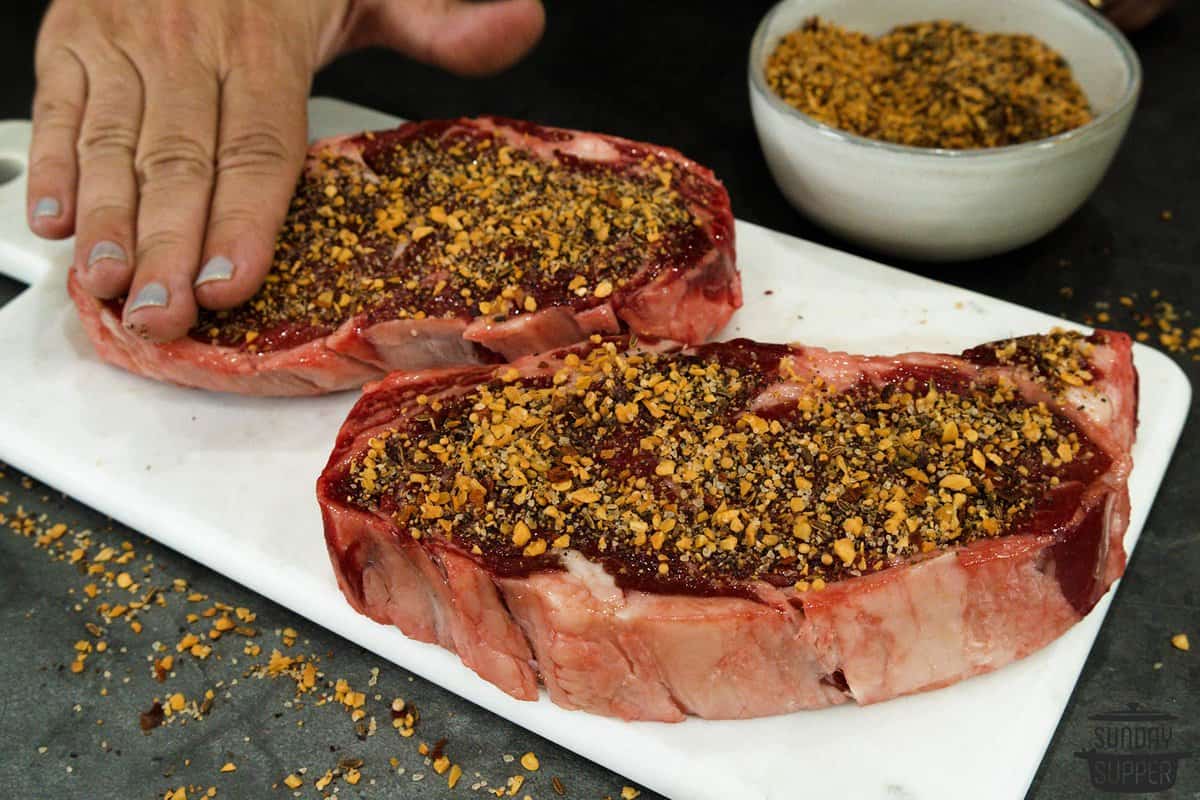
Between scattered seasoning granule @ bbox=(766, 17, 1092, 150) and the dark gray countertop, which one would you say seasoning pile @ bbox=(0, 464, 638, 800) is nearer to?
the dark gray countertop

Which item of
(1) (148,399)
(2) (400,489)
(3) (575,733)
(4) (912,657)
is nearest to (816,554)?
(4) (912,657)

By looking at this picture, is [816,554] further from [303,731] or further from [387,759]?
[303,731]

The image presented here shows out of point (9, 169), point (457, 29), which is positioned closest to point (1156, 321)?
point (457, 29)

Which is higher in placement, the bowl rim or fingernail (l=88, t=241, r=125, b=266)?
the bowl rim

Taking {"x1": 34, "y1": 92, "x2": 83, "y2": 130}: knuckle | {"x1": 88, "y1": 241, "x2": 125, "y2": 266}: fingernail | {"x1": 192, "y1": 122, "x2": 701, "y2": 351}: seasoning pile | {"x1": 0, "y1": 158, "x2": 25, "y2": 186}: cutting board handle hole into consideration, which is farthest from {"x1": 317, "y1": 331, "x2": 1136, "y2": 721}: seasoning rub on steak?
{"x1": 0, "y1": 158, "x2": 25, "y2": 186}: cutting board handle hole

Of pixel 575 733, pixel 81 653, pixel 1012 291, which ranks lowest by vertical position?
pixel 81 653

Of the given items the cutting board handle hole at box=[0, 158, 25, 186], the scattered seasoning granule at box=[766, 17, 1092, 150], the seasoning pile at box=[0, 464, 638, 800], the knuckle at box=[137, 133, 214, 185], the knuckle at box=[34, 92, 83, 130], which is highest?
the scattered seasoning granule at box=[766, 17, 1092, 150]
